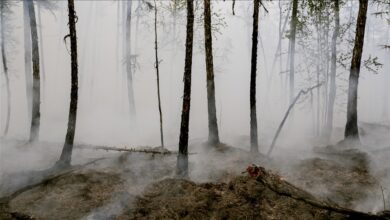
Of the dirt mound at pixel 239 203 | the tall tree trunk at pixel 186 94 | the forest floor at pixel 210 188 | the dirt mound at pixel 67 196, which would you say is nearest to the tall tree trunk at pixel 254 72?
the forest floor at pixel 210 188

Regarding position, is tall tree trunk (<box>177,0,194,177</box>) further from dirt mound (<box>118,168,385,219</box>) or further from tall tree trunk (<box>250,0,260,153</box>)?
tall tree trunk (<box>250,0,260,153</box>)

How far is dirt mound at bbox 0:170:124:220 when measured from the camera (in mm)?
9289

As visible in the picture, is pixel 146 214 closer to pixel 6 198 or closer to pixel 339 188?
pixel 6 198

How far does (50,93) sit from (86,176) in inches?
1248

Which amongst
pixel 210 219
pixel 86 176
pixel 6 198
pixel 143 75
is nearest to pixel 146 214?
pixel 210 219

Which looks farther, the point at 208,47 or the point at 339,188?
the point at 208,47

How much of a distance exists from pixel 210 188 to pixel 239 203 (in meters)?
1.21

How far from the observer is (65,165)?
12.7m

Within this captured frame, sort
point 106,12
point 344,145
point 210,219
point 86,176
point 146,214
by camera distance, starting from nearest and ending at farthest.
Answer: point 210,219
point 146,214
point 86,176
point 344,145
point 106,12

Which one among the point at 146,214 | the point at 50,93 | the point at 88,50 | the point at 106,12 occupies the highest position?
the point at 106,12

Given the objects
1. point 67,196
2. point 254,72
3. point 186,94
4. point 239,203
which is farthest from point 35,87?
point 239,203

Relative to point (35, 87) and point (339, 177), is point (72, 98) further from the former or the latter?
point (339, 177)

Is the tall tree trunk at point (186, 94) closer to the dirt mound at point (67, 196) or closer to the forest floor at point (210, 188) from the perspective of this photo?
the forest floor at point (210, 188)

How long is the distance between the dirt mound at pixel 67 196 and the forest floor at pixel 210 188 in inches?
1.0
